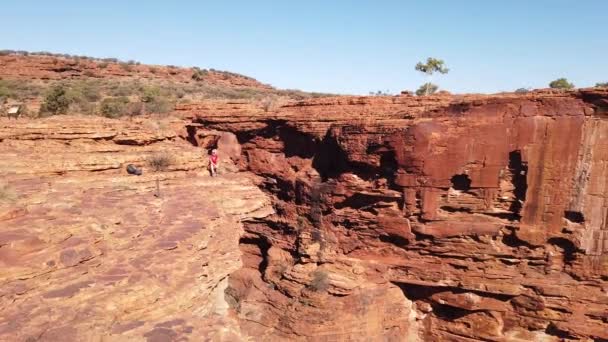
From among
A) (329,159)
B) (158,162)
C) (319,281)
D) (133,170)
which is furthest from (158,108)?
(319,281)

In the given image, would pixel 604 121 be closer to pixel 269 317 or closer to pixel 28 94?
pixel 269 317

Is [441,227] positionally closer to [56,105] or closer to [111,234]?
[111,234]

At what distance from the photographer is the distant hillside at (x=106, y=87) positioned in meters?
18.6

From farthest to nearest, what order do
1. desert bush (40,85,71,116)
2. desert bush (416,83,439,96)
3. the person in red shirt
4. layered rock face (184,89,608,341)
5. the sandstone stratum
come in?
desert bush (416,83,439,96)
desert bush (40,85,71,116)
the person in red shirt
layered rock face (184,89,608,341)
the sandstone stratum

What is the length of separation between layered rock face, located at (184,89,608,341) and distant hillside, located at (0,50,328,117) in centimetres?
754

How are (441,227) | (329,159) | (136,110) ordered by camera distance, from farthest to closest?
(136,110) → (329,159) → (441,227)

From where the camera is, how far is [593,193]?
31.7 ft

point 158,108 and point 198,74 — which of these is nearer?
point 158,108

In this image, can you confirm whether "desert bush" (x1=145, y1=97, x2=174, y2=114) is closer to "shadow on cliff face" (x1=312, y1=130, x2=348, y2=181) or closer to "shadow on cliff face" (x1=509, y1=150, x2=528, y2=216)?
"shadow on cliff face" (x1=312, y1=130, x2=348, y2=181)

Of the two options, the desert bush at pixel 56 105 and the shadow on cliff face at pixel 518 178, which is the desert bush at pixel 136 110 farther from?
the shadow on cliff face at pixel 518 178

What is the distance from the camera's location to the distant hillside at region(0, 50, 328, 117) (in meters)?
18.6

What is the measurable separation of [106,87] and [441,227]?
78.8 feet

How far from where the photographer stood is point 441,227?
10992 mm

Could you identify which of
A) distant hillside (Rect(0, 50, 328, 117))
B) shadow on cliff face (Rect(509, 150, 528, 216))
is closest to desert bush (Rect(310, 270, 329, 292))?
shadow on cliff face (Rect(509, 150, 528, 216))
